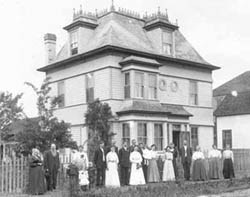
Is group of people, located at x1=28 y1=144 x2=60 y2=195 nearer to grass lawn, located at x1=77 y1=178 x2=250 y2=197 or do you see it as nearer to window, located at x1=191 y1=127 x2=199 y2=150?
grass lawn, located at x1=77 y1=178 x2=250 y2=197

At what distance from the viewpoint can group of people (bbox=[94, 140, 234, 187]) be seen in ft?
62.4

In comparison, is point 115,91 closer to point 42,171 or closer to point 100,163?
point 100,163

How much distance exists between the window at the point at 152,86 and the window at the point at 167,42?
3.24 m

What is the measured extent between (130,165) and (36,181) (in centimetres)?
506

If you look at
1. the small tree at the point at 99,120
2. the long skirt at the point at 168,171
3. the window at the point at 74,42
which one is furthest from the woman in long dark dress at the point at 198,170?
the window at the point at 74,42

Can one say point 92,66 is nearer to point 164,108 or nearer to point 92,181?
point 164,108

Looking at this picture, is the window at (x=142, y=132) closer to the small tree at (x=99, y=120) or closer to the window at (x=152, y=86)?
the window at (x=152, y=86)

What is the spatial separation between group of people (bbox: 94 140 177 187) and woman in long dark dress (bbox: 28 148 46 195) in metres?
3.02

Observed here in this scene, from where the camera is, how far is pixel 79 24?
30234 millimetres

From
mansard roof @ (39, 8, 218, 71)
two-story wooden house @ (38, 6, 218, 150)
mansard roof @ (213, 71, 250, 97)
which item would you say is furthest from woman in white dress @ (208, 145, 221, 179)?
mansard roof @ (213, 71, 250, 97)

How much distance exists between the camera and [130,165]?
20.0m

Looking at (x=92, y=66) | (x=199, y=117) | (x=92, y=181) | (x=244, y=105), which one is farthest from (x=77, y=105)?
(x=244, y=105)

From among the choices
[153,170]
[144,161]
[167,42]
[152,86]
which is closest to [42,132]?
[144,161]

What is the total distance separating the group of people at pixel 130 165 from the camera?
747 inches
